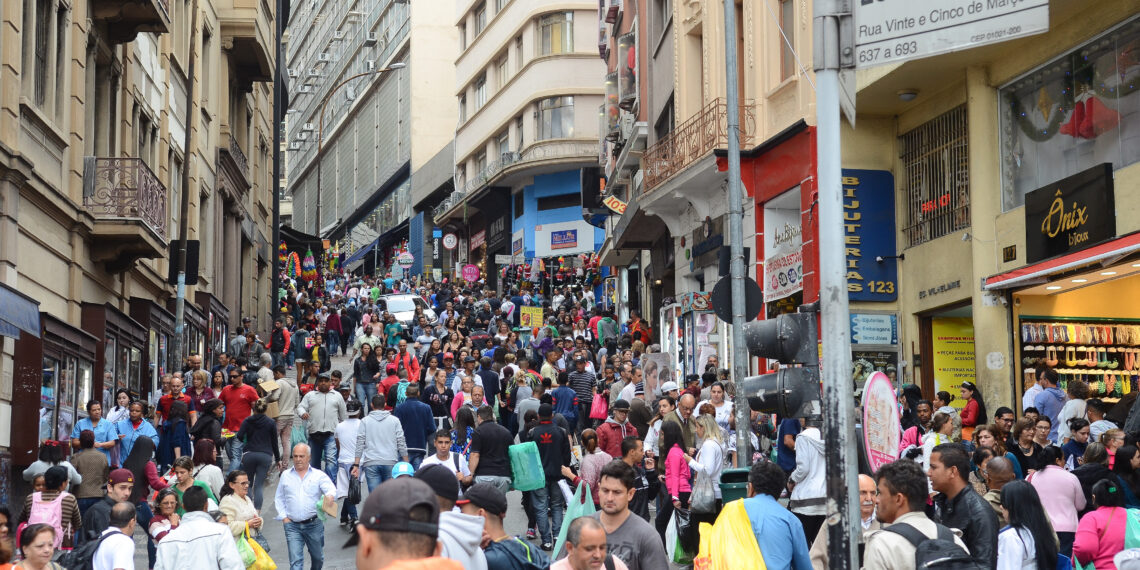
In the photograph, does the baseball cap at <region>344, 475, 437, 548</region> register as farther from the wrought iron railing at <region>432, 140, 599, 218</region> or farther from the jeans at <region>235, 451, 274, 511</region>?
the wrought iron railing at <region>432, 140, 599, 218</region>

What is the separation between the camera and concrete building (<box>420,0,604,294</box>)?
194 ft

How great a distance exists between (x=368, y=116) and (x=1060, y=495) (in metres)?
92.3

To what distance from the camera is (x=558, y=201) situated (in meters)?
62.3

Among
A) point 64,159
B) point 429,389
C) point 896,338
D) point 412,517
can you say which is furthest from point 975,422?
point 412,517

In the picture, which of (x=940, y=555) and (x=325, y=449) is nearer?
(x=940, y=555)

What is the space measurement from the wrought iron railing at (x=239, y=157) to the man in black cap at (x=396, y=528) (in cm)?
3421

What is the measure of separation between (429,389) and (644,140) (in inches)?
656

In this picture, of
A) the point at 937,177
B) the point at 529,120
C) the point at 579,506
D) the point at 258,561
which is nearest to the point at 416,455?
the point at 258,561

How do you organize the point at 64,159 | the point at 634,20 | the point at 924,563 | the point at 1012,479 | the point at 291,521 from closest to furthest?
1. the point at 924,563
2. the point at 1012,479
3. the point at 291,521
4. the point at 64,159
5. the point at 634,20

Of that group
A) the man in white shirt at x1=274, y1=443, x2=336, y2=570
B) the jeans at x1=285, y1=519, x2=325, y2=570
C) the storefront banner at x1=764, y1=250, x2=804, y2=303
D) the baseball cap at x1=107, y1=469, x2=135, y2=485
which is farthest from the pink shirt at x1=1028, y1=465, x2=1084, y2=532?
the storefront banner at x1=764, y1=250, x2=804, y2=303

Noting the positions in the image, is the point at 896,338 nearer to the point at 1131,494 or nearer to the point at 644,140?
the point at 1131,494

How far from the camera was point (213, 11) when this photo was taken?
3575cm

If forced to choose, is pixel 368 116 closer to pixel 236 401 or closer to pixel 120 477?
pixel 236 401

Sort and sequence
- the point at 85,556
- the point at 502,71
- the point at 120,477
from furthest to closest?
the point at 502,71, the point at 120,477, the point at 85,556
